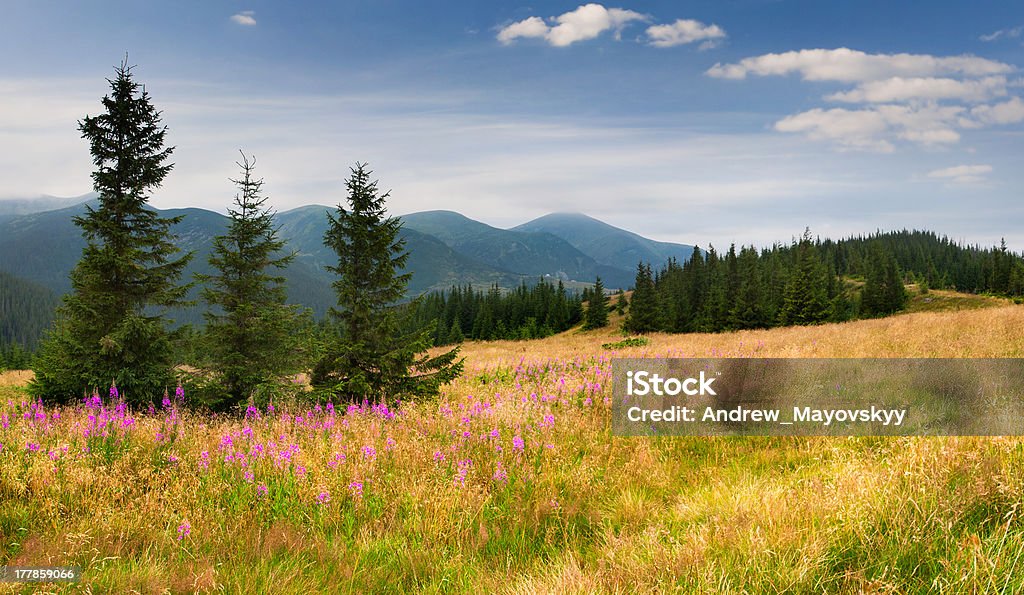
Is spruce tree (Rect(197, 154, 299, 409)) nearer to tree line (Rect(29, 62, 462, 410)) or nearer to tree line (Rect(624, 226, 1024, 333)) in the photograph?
tree line (Rect(29, 62, 462, 410))

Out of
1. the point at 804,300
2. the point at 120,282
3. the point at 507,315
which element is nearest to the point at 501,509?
the point at 120,282

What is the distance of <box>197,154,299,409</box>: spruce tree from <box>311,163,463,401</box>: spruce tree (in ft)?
4.56

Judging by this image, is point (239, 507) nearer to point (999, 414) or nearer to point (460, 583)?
point (460, 583)

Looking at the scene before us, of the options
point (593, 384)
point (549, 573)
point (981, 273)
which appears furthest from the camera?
point (981, 273)

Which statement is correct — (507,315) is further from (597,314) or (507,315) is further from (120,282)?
(120,282)

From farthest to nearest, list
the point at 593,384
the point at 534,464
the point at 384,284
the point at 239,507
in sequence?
the point at 384,284
the point at 593,384
the point at 534,464
the point at 239,507

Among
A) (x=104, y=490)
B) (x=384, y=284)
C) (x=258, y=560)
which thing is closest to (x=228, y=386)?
(x=384, y=284)

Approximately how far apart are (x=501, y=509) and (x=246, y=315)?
27.9ft

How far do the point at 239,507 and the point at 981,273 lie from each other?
524 ft

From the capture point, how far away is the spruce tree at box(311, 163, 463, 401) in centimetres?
973

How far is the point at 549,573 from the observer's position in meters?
3.13

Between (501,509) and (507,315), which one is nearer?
(501,509)

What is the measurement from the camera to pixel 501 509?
437 centimetres

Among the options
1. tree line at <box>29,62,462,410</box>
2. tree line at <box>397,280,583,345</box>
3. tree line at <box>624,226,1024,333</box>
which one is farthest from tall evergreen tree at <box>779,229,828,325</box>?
tree line at <box>29,62,462,410</box>
